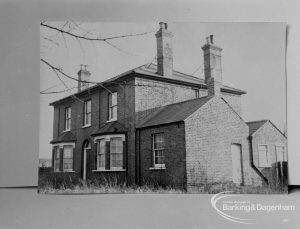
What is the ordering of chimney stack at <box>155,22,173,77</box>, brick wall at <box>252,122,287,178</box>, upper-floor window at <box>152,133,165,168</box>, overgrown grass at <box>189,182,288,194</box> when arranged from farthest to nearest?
chimney stack at <box>155,22,173,77</box>, upper-floor window at <box>152,133,165,168</box>, brick wall at <box>252,122,287,178</box>, overgrown grass at <box>189,182,288,194</box>

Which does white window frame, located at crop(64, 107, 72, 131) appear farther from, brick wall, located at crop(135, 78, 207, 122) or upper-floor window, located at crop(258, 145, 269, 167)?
upper-floor window, located at crop(258, 145, 269, 167)

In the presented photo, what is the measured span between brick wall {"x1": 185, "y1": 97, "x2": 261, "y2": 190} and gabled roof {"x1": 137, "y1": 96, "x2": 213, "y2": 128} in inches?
3.6

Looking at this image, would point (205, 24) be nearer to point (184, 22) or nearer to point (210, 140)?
point (184, 22)

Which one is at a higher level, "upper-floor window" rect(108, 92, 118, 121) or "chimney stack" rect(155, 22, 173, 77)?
"chimney stack" rect(155, 22, 173, 77)

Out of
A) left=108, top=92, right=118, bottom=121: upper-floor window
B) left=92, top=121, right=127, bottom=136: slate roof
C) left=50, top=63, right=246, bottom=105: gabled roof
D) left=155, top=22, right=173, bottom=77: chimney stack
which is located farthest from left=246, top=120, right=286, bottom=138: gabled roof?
left=108, top=92, right=118, bottom=121: upper-floor window

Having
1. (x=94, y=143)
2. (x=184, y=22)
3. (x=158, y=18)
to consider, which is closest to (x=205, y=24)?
(x=184, y=22)

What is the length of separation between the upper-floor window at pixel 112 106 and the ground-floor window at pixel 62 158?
2.97ft

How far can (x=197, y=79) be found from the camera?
679cm

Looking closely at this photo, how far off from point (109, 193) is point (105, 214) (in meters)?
0.39

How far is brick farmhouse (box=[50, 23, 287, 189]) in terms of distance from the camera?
6.43 m

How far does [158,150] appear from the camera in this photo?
21.8 ft

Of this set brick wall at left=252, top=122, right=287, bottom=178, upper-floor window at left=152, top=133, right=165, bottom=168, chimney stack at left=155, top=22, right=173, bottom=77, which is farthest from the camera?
chimney stack at left=155, top=22, right=173, bottom=77

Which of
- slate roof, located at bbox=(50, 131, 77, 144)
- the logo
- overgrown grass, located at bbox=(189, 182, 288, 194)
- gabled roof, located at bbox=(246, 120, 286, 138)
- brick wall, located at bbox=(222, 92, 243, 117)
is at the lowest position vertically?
the logo

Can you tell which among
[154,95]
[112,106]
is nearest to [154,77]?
→ [154,95]
